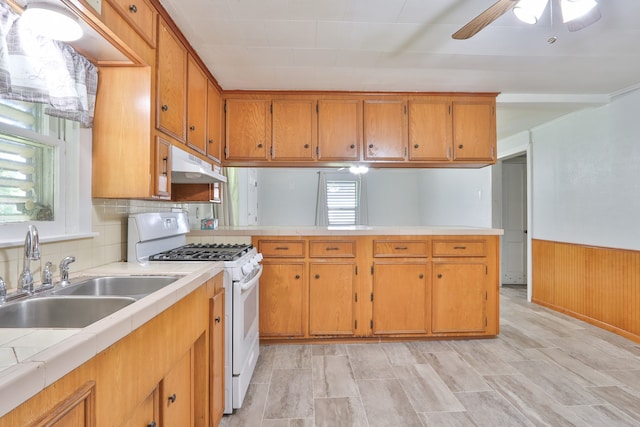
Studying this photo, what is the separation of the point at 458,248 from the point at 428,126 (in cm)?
113

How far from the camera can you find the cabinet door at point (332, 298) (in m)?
2.86

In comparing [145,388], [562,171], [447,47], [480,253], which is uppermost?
[447,47]

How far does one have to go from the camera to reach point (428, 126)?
2.98 metres

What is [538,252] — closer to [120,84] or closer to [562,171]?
[562,171]

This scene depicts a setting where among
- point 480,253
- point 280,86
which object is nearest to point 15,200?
point 280,86

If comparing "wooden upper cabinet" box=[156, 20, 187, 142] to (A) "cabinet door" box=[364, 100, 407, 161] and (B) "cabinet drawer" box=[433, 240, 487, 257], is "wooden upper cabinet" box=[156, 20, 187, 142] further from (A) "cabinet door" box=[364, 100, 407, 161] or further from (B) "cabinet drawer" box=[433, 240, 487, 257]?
(B) "cabinet drawer" box=[433, 240, 487, 257]

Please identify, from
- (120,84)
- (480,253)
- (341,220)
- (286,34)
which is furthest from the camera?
(341,220)

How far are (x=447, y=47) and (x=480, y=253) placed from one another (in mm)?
1741

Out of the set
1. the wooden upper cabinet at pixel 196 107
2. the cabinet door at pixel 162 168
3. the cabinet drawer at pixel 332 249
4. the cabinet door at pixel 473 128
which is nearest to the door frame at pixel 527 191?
the cabinet door at pixel 473 128

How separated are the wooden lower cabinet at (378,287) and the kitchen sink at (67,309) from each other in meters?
1.69

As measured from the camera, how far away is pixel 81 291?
1352 mm

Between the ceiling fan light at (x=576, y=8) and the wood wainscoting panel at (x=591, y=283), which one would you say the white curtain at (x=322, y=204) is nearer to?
→ the wood wainscoting panel at (x=591, y=283)

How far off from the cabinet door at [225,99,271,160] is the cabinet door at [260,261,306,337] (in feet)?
3.29

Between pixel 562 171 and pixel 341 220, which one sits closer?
pixel 562 171
